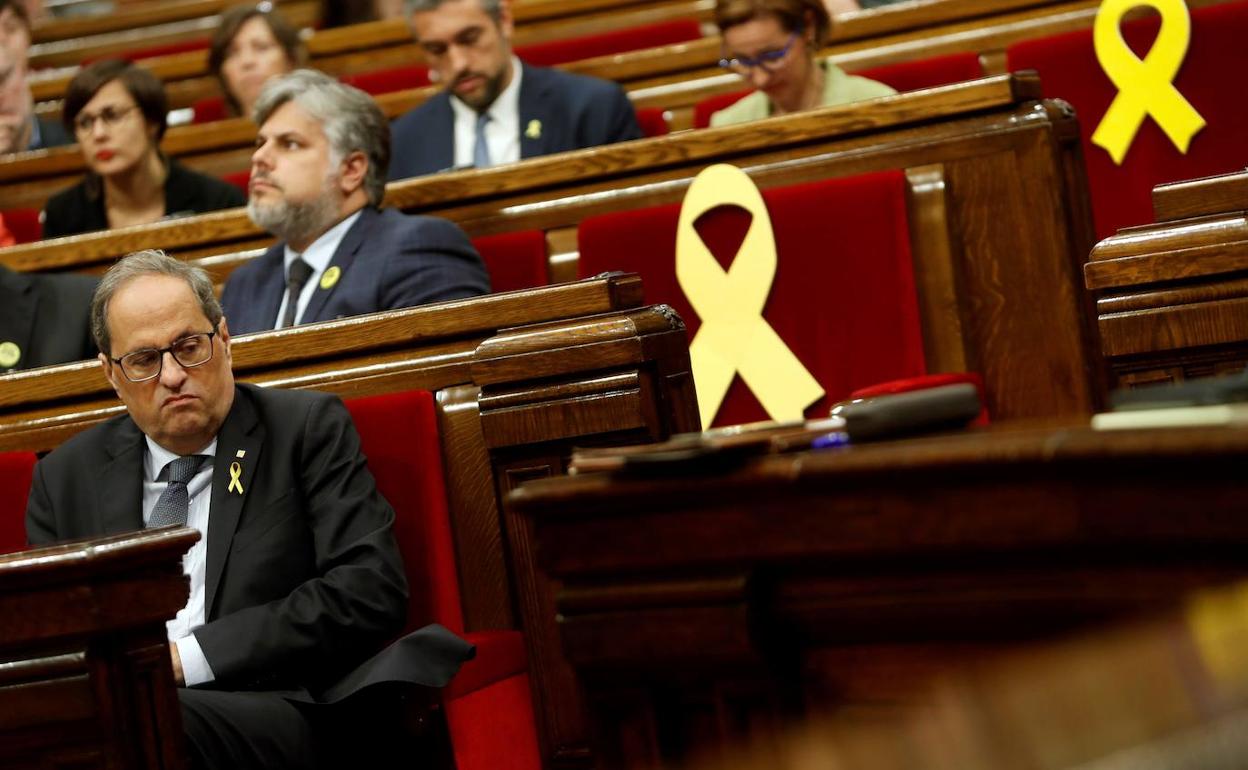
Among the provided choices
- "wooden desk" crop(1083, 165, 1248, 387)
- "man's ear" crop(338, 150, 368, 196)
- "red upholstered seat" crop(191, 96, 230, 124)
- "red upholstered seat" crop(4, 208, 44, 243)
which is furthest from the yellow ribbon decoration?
"red upholstered seat" crop(191, 96, 230, 124)

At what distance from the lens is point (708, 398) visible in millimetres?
1402

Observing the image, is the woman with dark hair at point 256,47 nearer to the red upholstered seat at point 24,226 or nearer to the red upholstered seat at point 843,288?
the red upholstered seat at point 24,226

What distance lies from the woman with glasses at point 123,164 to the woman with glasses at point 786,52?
0.71 meters

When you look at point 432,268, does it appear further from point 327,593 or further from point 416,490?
point 327,593

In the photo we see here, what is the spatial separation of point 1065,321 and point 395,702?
26.2 inches

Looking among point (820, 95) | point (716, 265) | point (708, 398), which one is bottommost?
point (708, 398)

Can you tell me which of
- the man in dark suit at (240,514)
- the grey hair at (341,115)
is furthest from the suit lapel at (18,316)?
the man in dark suit at (240,514)

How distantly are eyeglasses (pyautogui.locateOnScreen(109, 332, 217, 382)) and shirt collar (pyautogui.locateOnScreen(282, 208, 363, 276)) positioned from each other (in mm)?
432

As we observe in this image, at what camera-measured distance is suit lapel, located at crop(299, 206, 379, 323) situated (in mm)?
1543

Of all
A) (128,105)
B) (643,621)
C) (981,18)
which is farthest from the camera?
(128,105)

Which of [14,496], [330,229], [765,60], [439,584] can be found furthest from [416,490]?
[765,60]

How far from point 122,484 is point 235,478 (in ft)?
0.28

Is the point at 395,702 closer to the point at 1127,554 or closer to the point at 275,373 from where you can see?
the point at 275,373

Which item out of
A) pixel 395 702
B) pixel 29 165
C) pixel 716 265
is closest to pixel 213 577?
pixel 395 702
